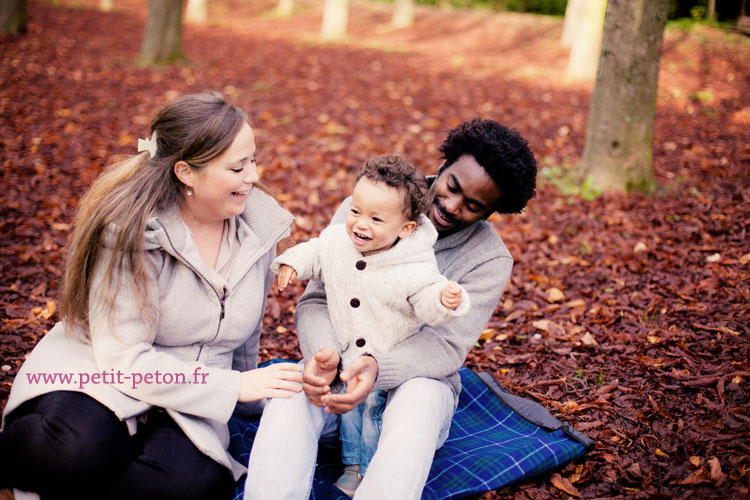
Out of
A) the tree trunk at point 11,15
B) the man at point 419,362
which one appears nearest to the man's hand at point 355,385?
the man at point 419,362

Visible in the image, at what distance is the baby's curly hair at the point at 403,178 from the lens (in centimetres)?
256

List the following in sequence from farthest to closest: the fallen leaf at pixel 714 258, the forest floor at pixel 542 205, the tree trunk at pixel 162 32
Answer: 1. the tree trunk at pixel 162 32
2. the fallen leaf at pixel 714 258
3. the forest floor at pixel 542 205

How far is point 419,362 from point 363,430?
455 millimetres

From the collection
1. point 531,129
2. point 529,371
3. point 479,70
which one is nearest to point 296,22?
point 479,70

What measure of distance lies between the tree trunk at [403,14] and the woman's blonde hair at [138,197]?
20.0 meters

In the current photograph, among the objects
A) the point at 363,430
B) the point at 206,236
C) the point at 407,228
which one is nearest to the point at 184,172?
the point at 206,236

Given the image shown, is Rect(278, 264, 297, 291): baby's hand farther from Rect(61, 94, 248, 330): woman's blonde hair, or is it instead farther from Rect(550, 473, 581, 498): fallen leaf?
Rect(550, 473, 581, 498): fallen leaf

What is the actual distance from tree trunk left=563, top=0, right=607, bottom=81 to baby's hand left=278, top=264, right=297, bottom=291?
10444 millimetres

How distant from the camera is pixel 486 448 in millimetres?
3076

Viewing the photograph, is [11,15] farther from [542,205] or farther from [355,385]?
[355,385]

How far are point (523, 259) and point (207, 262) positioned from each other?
3.41m

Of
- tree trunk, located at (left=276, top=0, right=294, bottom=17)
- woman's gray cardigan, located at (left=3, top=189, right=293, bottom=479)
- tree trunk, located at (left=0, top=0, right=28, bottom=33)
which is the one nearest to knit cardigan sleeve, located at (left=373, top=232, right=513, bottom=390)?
woman's gray cardigan, located at (left=3, top=189, right=293, bottom=479)

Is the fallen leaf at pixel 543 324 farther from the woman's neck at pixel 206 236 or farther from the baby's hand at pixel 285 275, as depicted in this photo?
the woman's neck at pixel 206 236

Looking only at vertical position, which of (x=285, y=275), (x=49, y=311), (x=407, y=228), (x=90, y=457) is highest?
(x=407, y=228)
